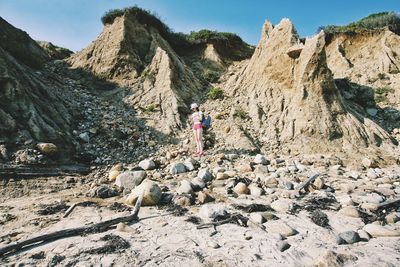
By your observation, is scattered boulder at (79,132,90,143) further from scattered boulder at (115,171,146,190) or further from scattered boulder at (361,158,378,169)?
scattered boulder at (361,158,378,169)

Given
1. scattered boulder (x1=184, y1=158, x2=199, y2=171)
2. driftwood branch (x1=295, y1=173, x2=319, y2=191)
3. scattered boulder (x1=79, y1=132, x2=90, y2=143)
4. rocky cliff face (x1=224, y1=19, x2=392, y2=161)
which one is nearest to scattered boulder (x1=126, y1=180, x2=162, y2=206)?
scattered boulder (x1=184, y1=158, x2=199, y2=171)

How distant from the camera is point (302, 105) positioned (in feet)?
38.4

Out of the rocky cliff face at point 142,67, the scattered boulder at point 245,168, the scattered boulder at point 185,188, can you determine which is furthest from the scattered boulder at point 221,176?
the rocky cliff face at point 142,67

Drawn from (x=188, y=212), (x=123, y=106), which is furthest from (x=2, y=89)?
(x=188, y=212)

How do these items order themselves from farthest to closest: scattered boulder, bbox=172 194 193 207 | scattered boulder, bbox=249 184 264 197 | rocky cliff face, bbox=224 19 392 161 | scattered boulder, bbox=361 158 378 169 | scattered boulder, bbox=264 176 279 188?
rocky cliff face, bbox=224 19 392 161 → scattered boulder, bbox=361 158 378 169 → scattered boulder, bbox=264 176 279 188 → scattered boulder, bbox=249 184 264 197 → scattered boulder, bbox=172 194 193 207

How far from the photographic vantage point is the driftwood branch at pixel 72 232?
4262mm

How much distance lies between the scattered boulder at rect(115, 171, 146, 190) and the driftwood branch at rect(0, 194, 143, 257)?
5.15 ft

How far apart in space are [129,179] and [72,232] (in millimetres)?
2607

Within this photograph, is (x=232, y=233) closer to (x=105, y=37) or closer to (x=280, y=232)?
(x=280, y=232)

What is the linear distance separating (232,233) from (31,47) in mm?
12261

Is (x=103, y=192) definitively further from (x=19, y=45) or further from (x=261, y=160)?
(x=19, y=45)

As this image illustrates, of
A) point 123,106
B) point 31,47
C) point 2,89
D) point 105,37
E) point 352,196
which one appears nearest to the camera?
point 352,196

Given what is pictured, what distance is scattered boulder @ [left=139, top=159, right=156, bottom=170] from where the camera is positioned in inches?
348

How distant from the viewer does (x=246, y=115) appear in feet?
40.6
